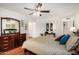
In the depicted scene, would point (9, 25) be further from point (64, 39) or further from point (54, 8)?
point (64, 39)

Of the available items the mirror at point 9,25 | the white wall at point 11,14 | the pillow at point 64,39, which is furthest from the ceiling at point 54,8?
the pillow at point 64,39

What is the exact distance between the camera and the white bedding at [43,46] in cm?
246

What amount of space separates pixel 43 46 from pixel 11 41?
0.51m

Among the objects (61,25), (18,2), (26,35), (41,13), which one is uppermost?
(18,2)

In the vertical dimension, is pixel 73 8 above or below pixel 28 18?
above

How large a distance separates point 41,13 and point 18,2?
0.40 meters

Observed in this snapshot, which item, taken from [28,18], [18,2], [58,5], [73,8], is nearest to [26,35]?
[28,18]

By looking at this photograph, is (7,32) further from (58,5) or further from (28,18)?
(58,5)

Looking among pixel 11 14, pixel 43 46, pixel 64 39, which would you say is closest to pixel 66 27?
pixel 64 39

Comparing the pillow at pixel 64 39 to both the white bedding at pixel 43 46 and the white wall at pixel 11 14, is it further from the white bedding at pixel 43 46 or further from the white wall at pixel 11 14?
the white wall at pixel 11 14

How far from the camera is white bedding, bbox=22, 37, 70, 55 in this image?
2465 millimetres

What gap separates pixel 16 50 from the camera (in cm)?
251

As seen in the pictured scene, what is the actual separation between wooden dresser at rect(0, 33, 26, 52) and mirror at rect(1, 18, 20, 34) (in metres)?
0.08

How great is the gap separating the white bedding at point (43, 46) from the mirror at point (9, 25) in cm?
27
